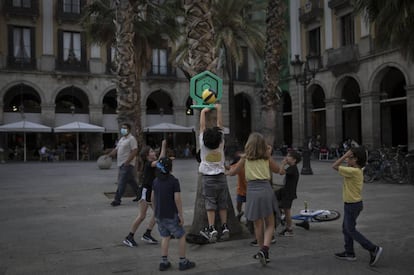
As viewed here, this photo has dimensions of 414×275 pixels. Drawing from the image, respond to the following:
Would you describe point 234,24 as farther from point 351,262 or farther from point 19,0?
point 351,262

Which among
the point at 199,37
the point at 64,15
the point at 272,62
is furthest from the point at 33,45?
the point at 199,37

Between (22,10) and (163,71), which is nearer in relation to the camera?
(22,10)

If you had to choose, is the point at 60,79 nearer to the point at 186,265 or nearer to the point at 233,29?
the point at 233,29

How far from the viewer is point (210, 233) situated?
5.82m

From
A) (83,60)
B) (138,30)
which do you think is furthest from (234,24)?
(83,60)

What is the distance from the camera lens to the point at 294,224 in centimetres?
748

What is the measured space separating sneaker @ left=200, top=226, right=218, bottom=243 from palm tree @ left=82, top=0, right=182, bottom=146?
676 cm

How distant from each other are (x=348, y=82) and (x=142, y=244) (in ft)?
91.2

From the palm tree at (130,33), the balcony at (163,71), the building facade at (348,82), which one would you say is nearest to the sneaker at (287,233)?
the palm tree at (130,33)

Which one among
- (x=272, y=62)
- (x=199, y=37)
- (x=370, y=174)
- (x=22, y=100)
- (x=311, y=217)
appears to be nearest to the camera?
(x=199, y=37)

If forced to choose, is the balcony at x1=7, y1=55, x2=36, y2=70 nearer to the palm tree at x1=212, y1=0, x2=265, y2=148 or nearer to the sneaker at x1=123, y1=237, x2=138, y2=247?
the palm tree at x1=212, y1=0, x2=265, y2=148

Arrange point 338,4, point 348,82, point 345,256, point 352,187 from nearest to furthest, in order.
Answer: point 352,187
point 345,256
point 338,4
point 348,82

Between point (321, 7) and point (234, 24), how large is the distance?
8.88 meters

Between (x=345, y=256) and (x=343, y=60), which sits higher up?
(x=343, y=60)
